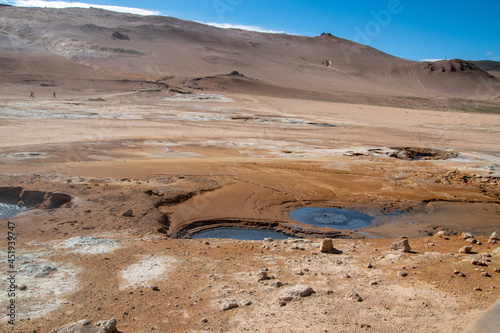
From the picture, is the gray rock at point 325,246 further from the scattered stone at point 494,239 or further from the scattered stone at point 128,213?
the scattered stone at point 128,213

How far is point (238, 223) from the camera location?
8.70 metres

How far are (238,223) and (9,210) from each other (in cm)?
496

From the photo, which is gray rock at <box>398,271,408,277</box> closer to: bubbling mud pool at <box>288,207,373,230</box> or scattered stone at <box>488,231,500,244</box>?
scattered stone at <box>488,231,500,244</box>

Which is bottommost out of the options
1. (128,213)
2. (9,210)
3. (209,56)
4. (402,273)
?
(9,210)

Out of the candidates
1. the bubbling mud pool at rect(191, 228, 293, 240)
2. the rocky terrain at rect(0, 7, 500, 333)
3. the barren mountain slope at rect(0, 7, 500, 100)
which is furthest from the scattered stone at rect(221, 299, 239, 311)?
the barren mountain slope at rect(0, 7, 500, 100)

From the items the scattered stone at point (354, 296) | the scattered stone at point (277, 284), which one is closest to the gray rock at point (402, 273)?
the scattered stone at point (354, 296)

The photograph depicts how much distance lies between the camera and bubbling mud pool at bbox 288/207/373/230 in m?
8.96

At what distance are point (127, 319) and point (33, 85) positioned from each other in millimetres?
44332

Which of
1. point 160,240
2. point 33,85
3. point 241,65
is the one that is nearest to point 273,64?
point 241,65

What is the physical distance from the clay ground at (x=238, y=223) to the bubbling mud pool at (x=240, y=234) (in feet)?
0.85

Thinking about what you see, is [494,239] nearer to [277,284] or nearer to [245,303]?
[277,284]

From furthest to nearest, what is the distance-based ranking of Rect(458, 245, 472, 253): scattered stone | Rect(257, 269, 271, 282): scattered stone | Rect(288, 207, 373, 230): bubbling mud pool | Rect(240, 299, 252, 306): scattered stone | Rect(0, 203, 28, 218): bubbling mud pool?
Rect(288, 207, 373, 230): bubbling mud pool
Rect(0, 203, 28, 218): bubbling mud pool
Rect(458, 245, 472, 253): scattered stone
Rect(257, 269, 271, 282): scattered stone
Rect(240, 299, 252, 306): scattered stone

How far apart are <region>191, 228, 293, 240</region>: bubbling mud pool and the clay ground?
26 cm

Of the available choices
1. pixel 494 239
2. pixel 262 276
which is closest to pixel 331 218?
pixel 494 239
